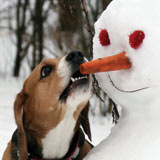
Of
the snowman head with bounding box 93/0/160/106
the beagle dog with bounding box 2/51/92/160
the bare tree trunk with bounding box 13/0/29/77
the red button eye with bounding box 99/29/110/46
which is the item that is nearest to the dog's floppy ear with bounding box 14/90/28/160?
the beagle dog with bounding box 2/51/92/160

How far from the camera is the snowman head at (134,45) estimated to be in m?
1.68

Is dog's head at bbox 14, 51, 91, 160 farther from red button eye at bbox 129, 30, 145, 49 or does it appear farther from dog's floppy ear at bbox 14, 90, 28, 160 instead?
red button eye at bbox 129, 30, 145, 49

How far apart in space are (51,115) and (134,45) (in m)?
0.96

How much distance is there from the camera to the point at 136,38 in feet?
5.71

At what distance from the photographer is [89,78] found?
2277mm

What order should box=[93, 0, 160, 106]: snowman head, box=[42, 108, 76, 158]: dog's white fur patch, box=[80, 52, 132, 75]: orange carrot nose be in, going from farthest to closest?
1. box=[42, 108, 76, 158]: dog's white fur patch
2. box=[80, 52, 132, 75]: orange carrot nose
3. box=[93, 0, 160, 106]: snowman head

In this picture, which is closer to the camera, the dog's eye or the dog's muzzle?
the dog's muzzle

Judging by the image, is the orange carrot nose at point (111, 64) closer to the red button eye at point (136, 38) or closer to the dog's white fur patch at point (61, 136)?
the red button eye at point (136, 38)

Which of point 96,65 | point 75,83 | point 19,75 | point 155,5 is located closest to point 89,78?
point 75,83

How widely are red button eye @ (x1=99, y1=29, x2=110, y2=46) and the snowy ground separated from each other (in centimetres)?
257

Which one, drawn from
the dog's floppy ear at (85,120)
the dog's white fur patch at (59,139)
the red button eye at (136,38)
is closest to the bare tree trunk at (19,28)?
the dog's floppy ear at (85,120)

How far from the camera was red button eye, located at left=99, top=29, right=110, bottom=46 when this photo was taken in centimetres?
199

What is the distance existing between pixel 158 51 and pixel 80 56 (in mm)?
746

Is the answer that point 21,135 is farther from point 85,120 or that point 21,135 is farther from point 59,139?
point 85,120
